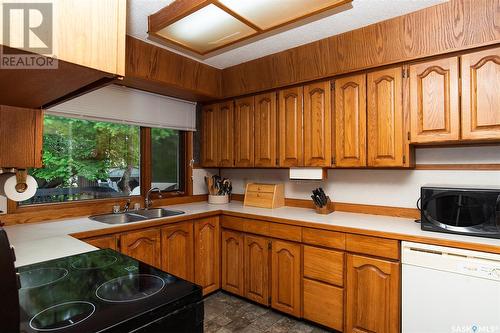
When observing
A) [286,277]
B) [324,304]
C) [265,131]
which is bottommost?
[324,304]

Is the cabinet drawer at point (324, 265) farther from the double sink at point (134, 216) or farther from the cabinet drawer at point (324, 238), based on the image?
the double sink at point (134, 216)

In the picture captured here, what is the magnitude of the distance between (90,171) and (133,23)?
1335 millimetres

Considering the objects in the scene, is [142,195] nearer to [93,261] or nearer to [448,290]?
[93,261]

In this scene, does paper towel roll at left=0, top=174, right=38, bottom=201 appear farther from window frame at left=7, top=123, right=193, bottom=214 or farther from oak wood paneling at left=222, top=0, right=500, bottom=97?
oak wood paneling at left=222, top=0, right=500, bottom=97

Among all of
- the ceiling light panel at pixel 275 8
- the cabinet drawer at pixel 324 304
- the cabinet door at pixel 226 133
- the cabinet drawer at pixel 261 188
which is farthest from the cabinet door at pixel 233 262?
the ceiling light panel at pixel 275 8

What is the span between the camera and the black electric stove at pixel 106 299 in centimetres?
77

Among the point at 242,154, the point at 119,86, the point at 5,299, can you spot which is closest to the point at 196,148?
the point at 242,154

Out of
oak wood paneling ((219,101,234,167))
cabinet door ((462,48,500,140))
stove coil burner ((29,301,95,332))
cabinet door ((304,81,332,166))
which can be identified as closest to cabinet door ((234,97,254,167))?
oak wood paneling ((219,101,234,167))

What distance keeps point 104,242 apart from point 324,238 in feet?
5.19

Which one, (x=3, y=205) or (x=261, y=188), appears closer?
(x=3, y=205)

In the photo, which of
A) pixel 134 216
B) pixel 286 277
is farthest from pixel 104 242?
pixel 286 277

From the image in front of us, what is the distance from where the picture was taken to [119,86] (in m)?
2.66

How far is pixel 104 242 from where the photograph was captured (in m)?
Answer: 2.03

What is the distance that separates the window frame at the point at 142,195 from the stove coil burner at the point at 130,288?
169 centimetres
